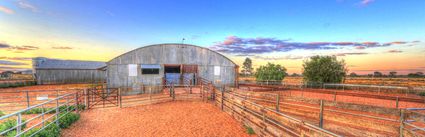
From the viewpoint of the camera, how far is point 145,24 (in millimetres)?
16562

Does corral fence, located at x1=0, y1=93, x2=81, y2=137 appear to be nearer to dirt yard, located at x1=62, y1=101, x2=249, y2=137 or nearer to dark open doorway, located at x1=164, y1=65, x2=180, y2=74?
dirt yard, located at x1=62, y1=101, x2=249, y2=137

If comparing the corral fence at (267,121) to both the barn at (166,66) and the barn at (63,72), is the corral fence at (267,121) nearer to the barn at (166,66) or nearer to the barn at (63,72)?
the barn at (166,66)

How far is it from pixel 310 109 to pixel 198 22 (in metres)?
14.7

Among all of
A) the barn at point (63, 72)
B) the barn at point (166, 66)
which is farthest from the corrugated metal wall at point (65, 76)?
the barn at point (166, 66)

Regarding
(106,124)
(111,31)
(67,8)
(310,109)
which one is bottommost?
(106,124)

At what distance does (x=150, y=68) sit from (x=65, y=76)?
939 inches

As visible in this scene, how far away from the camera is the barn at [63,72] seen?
27.3 m

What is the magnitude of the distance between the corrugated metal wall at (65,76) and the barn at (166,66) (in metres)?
17.5

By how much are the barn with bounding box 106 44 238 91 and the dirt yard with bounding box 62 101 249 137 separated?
23.0 ft

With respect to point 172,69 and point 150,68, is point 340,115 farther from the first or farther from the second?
point 172,69

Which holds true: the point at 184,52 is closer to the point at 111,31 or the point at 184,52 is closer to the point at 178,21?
the point at 178,21

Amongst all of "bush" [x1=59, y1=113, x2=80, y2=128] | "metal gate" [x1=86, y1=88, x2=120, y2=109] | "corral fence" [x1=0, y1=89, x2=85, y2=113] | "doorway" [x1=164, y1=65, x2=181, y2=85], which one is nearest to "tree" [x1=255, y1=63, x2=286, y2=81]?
"doorway" [x1=164, y1=65, x2=181, y2=85]

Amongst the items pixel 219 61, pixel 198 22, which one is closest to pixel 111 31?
pixel 198 22

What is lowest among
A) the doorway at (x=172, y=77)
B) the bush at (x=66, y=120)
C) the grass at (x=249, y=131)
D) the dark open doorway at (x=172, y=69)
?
the grass at (x=249, y=131)
